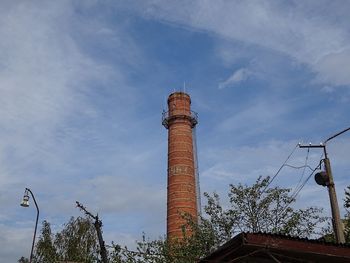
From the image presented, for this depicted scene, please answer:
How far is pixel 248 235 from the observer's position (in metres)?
8.99

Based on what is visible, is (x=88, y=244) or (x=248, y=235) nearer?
(x=248, y=235)

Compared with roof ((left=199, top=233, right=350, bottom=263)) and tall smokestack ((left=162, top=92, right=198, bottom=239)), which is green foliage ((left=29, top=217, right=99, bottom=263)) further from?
roof ((left=199, top=233, right=350, bottom=263))

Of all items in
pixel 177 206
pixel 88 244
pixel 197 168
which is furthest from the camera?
pixel 197 168

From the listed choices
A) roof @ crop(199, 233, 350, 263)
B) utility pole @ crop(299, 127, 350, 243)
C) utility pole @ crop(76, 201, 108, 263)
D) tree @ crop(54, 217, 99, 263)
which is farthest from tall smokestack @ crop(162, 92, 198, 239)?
roof @ crop(199, 233, 350, 263)

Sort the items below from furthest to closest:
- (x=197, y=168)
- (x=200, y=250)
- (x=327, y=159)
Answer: (x=197, y=168) → (x=200, y=250) → (x=327, y=159)

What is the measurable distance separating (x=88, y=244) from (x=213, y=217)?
10.6 m

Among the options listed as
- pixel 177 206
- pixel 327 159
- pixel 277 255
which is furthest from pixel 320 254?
pixel 177 206

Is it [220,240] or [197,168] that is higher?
[197,168]

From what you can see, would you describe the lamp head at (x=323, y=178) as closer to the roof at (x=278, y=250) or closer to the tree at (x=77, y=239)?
the roof at (x=278, y=250)

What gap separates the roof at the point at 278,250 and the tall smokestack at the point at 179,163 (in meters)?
30.8

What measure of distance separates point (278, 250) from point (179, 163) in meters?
35.1

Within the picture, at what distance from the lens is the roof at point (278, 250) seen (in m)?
9.09

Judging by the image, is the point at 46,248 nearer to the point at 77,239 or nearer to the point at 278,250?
the point at 77,239

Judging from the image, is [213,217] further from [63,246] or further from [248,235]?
[248,235]
